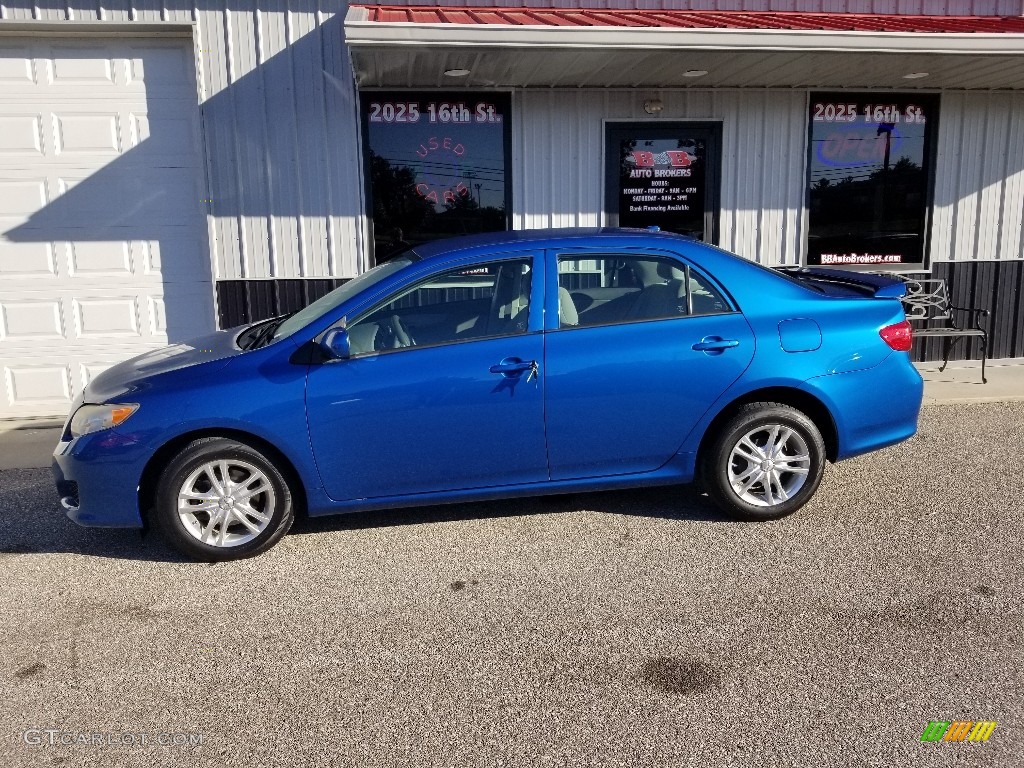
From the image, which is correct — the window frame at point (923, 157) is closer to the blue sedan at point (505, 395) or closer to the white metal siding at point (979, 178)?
the white metal siding at point (979, 178)

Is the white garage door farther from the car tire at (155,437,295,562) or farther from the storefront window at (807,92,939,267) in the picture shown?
the storefront window at (807,92,939,267)

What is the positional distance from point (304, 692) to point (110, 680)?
2.56 feet

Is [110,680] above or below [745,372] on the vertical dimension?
below

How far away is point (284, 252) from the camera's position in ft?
26.0

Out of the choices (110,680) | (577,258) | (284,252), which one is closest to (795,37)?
(577,258)

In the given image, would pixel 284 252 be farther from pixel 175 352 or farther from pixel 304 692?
pixel 304 692

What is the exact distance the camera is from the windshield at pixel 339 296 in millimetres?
4543

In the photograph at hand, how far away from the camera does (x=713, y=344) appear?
4.52 metres

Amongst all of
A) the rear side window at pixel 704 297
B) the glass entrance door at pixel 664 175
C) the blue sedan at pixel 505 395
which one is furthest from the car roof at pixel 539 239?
the glass entrance door at pixel 664 175

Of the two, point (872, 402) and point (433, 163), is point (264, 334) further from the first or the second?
point (433, 163)

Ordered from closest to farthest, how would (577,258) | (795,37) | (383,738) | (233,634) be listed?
(383,738) → (233,634) → (577,258) → (795,37)

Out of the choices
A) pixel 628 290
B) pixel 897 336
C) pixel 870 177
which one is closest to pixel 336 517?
pixel 628 290

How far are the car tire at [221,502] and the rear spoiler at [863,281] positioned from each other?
3365 millimetres

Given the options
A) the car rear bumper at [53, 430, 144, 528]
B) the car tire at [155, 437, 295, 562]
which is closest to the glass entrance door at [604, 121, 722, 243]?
the car tire at [155, 437, 295, 562]
